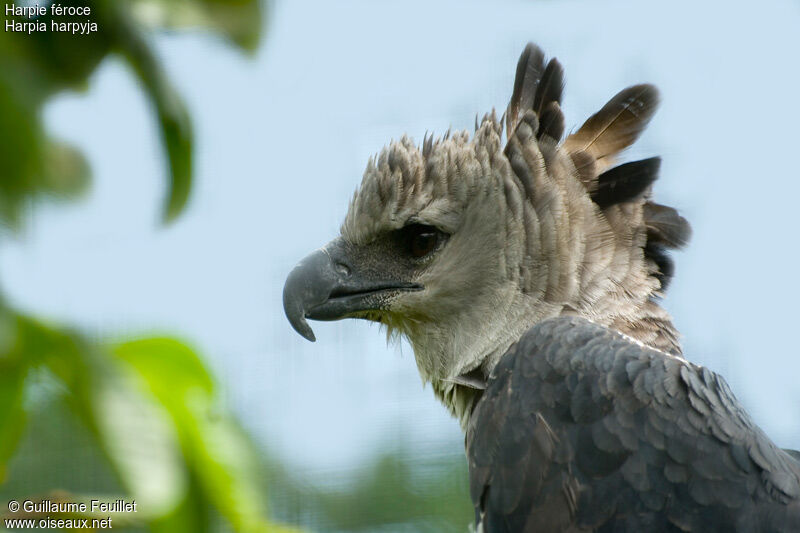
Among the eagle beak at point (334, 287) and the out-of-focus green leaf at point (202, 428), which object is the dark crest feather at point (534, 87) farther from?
the out-of-focus green leaf at point (202, 428)

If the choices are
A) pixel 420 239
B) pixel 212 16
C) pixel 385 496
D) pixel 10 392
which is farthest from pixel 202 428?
pixel 385 496

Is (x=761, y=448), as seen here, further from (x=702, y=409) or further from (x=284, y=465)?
(x=284, y=465)

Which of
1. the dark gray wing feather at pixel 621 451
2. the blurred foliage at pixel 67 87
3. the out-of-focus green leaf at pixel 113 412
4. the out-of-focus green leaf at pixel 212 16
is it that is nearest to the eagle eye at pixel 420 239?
the dark gray wing feather at pixel 621 451

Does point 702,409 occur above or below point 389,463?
above

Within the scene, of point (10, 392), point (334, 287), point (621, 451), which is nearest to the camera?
point (10, 392)

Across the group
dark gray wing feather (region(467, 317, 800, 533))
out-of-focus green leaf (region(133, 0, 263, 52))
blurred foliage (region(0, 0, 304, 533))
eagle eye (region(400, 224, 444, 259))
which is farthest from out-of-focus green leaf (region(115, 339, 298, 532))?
eagle eye (region(400, 224, 444, 259))

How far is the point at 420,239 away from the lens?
2.40 metres

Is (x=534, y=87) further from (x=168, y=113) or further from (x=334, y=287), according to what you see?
(x=168, y=113)

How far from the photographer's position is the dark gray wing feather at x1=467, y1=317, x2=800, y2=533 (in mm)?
1721

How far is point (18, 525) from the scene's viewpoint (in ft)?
4.07

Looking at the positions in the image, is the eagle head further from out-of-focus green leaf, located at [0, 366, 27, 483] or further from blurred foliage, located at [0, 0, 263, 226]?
out-of-focus green leaf, located at [0, 366, 27, 483]

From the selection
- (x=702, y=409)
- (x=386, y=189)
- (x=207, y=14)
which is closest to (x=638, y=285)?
(x=702, y=409)

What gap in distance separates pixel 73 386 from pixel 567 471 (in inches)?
42.2

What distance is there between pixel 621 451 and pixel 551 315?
1.48 ft
